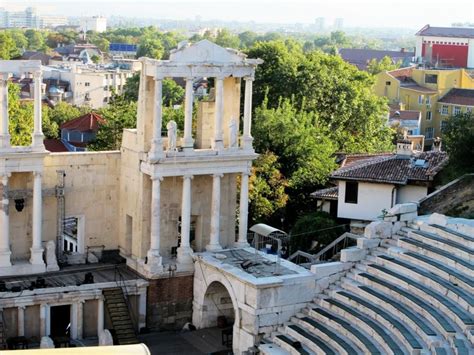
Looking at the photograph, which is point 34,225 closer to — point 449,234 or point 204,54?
point 204,54

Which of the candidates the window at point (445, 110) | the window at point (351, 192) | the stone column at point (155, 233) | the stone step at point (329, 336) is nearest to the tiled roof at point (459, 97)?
the window at point (445, 110)

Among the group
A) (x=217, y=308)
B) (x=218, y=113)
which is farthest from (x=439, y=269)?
(x=218, y=113)

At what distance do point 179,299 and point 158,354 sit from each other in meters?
2.97

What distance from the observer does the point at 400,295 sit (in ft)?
89.1

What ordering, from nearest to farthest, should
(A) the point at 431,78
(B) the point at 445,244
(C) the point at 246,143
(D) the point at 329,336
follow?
1. (D) the point at 329,336
2. (B) the point at 445,244
3. (C) the point at 246,143
4. (A) the point at 431,78

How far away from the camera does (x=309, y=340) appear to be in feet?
90.1

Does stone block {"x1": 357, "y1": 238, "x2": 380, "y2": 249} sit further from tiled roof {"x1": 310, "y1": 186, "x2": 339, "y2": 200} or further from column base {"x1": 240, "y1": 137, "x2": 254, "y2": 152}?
tiled roof {"x1": 310, "y1": 186, "x2": 339, "y2": 200}

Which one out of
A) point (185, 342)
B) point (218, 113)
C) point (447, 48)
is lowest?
point (185, 342)

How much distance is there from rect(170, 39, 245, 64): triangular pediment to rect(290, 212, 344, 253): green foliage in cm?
781

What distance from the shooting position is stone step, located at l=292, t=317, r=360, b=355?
2611 cm

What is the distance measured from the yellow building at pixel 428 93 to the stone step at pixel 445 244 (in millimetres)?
48948

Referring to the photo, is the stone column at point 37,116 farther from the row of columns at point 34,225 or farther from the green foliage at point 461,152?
the green foliage at point 461,152

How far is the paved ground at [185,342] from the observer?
2990 centimetres

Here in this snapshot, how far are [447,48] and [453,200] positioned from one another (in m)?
108
